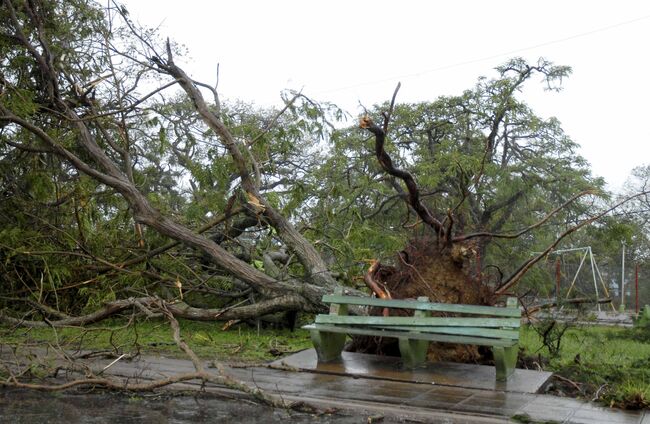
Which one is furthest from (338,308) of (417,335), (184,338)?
(184,338)

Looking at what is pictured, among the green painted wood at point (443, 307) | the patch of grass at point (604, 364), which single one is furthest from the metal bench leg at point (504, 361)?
the patch of grass at point (604, 364)

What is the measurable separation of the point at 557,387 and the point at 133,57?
28.0 ft

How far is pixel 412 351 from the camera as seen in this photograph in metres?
7.67

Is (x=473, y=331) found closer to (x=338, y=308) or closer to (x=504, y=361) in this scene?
(x=504, y=361)

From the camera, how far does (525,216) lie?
26797 millimetres

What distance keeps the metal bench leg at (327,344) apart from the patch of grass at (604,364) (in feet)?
6.99

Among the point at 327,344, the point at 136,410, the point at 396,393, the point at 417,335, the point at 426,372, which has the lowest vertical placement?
the point at 136,410

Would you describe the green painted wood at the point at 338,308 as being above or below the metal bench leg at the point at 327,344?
above

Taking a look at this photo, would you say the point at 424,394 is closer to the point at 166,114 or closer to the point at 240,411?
the point at 240,411

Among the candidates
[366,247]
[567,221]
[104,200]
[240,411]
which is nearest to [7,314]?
[104,200]

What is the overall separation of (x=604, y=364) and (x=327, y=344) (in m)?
2.87

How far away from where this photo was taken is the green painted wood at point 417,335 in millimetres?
6938

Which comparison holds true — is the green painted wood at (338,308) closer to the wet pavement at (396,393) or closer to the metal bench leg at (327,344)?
the metal bench leg at (327,344)

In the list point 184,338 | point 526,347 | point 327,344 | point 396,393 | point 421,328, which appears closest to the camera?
point 396,393
